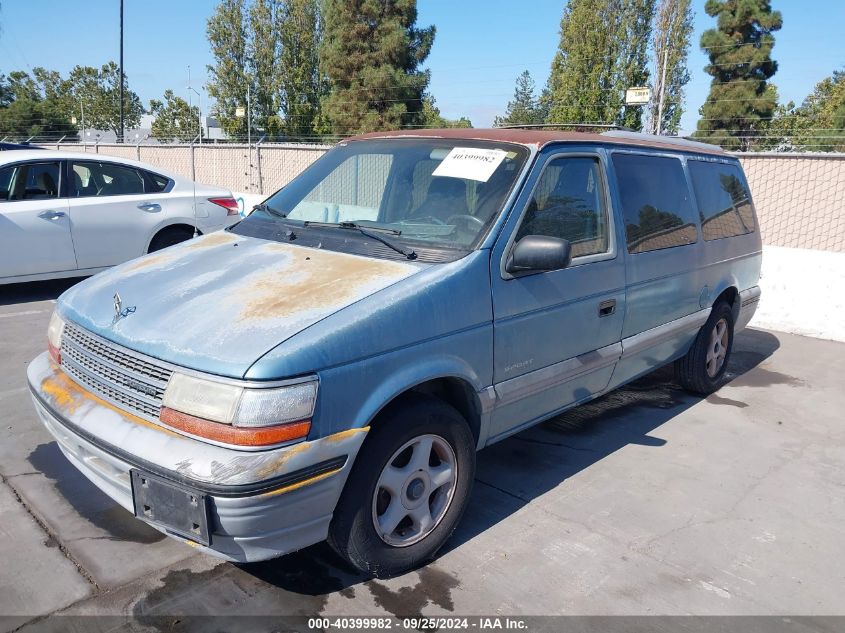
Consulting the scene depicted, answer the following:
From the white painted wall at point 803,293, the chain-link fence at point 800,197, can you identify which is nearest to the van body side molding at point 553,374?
the white painted wall at point 803,293

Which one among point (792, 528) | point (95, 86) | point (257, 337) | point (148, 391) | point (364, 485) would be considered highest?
point (95, 86)

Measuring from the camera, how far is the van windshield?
333 centimetres

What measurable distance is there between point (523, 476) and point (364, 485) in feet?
5.11

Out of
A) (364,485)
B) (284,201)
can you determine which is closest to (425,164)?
(284,201)

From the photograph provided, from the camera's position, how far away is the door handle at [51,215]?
7.08m

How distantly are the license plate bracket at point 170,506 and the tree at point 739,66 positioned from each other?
3169 centimetres

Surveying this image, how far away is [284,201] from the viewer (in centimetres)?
404

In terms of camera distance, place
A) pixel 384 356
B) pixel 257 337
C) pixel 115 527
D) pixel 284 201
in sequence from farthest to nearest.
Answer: pixel 284 201
pixel 115 527
pixel 384 356
pixel 257 337

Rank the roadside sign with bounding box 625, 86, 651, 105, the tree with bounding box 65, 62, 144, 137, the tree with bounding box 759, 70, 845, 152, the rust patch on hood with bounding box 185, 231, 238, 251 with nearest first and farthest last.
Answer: the rust patch on hood with bounding box 185, 231, 238, 251, the roadside sign with bounding box 625, 86, 651, 105, the tree with bounding box 759, 70, 845, 152, the tree with bounding box 65, 62, 144, 137

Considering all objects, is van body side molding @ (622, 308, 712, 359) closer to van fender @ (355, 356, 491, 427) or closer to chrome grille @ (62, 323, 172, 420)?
van fender @ (355, 356, 491, 427)

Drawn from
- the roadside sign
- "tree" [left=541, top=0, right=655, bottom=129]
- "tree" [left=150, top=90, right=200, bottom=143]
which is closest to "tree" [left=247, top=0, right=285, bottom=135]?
"tree" [left=150, top=90, right=200, bottom=143]

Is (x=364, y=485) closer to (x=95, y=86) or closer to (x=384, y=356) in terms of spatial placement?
(x=384, y=356)

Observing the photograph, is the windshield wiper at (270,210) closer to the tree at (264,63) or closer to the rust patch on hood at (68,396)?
the rust patch on hood at (68,396)

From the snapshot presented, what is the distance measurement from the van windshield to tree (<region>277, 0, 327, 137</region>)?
35.9 meters
